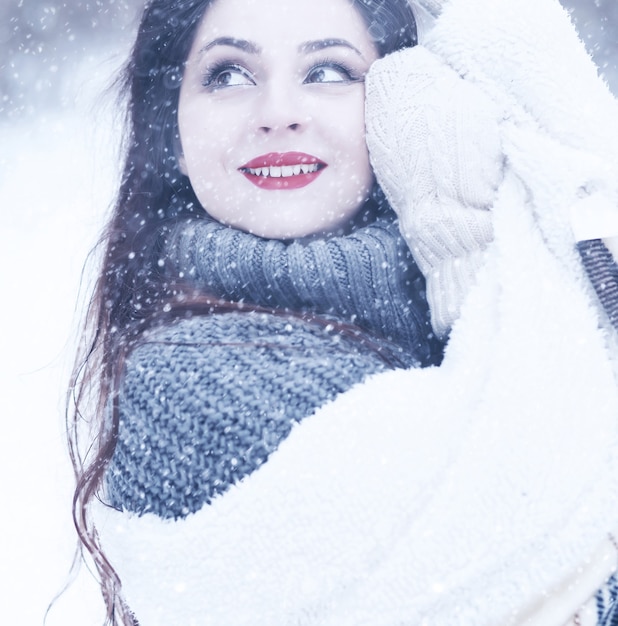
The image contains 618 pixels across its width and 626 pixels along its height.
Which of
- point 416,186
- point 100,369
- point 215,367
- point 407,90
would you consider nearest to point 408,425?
point 215,367

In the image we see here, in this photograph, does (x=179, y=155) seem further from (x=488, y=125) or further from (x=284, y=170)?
(x=488, y=125)

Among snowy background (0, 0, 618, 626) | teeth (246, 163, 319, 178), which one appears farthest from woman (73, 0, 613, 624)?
snowy background (0, 0, 618, 626)

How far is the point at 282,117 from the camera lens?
1.05 meters

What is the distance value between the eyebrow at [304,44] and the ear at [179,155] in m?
0.17

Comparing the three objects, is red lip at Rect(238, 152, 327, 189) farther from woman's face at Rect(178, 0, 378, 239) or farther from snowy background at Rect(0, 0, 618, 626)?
snowy background at Rect(0, 0, 618, 626)

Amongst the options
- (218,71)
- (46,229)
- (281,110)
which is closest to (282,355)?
(281,110)

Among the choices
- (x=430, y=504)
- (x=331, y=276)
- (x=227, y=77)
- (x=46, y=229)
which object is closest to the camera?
(x=430, y=504)

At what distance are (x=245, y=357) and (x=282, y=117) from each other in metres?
0.36

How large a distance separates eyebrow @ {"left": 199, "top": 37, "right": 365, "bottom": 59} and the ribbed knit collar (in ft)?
0.84

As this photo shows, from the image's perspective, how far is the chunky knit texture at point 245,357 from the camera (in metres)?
0.86

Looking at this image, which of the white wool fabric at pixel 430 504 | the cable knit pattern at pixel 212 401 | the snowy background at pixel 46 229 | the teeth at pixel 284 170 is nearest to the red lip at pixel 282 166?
the teeth at pixel 284 170

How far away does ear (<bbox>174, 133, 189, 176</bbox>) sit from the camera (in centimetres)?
120

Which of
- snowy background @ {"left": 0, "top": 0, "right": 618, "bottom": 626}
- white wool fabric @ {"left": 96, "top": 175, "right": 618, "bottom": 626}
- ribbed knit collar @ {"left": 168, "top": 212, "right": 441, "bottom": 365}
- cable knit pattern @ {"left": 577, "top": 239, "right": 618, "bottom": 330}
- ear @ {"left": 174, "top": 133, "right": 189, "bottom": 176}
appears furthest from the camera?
snowy background @ {"left": 0, "top": 0, "right": 618, "bottom": 626}

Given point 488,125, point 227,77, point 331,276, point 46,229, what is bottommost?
point 331,276
